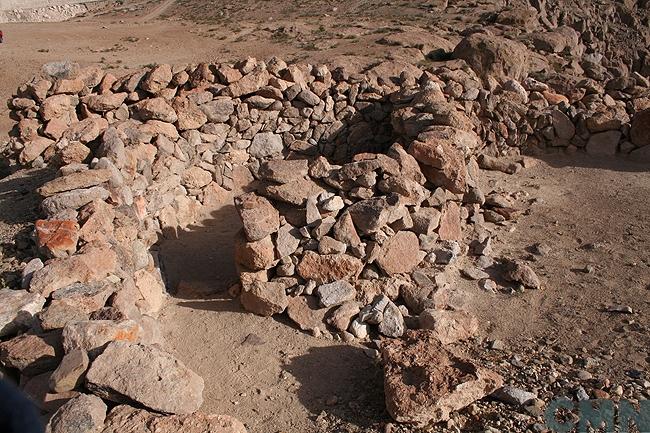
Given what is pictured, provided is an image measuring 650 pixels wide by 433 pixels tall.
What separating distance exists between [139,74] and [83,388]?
7.01 meters

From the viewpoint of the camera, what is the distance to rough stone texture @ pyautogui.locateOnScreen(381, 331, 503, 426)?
4.66 m

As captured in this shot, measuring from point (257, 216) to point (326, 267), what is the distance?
3.18 ft

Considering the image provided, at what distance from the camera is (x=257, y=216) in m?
6.39

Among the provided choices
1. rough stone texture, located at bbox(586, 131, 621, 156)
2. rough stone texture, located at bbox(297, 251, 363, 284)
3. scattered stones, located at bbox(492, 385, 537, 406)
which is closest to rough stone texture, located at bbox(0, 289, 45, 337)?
rough stone texture, located at bbox(297, 251, 363, 284)

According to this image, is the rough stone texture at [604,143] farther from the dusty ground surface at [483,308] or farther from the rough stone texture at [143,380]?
the rough stone texture at [143,380]

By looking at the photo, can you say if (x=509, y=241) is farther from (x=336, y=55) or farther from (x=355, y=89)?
(x=336, y=55)

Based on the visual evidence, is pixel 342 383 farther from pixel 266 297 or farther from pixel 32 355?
pixel 32 355

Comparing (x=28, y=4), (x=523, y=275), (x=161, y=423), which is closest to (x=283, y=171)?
(x=523, y=275)

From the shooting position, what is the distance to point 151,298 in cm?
646

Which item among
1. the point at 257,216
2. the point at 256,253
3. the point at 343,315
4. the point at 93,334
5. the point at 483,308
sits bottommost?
the point at 483,308

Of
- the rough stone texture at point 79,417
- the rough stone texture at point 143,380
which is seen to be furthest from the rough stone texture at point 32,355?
the rough stone texture at point 79,417

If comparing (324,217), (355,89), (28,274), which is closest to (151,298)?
(28,274)

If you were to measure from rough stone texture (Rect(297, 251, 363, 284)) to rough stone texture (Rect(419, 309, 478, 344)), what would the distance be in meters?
0.97

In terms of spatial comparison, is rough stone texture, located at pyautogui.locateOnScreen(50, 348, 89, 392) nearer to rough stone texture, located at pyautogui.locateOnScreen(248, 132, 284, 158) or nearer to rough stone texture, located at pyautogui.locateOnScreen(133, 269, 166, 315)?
rough stone texture, located at pyautogui.locateOnScreen(133, 269, 166, 315)
